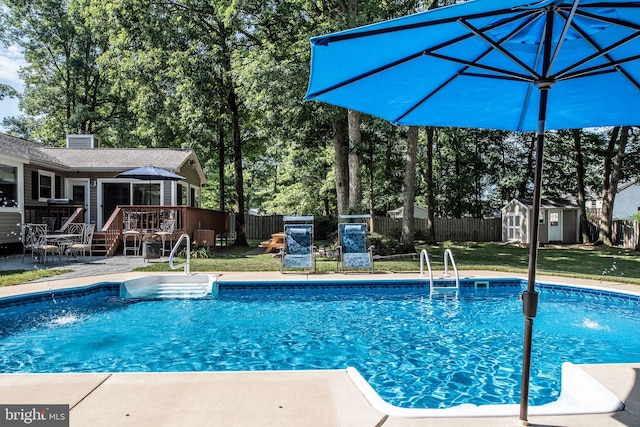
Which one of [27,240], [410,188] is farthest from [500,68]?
[27,240]

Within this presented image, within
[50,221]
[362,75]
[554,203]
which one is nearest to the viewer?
[362,75]

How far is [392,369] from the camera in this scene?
4.47 meters

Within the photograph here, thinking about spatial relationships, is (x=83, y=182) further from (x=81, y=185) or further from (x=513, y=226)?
(x=513, y=226)

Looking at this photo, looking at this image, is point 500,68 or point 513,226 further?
point 513,226

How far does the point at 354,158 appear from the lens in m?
13.6

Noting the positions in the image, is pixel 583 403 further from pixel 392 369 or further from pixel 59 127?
pixel 59 127

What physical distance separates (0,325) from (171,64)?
12.5 m

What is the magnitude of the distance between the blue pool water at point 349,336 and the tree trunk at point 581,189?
15.8 m

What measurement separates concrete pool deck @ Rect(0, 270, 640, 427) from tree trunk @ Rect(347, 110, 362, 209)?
10402mm

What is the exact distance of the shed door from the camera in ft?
75.2

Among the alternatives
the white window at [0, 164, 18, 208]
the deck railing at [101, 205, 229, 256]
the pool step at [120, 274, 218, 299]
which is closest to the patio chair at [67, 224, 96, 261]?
the deck railing at [101, 205, 229, 256]

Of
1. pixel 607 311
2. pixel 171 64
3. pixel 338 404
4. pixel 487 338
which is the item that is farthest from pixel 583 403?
pixel 171 64

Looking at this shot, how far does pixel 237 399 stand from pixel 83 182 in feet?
52.8

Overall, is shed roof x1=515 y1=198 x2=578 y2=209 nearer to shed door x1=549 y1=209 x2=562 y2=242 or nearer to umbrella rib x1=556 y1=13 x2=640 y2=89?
shed door x1=549 y1=209 x2=562 y2=242
